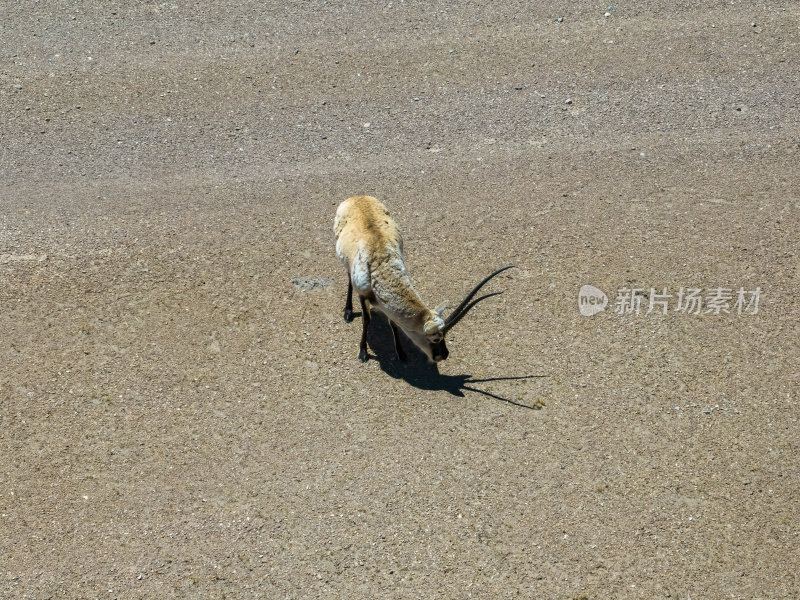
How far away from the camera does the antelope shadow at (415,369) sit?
10312mm

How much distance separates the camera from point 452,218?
12.9 meters

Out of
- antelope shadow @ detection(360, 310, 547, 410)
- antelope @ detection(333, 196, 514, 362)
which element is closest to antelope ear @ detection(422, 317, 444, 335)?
antelope @ detection(333, 196, 514, 362)

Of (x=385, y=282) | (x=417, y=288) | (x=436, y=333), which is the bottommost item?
(x=417, y=288)

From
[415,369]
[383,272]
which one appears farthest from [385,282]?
[415,369]

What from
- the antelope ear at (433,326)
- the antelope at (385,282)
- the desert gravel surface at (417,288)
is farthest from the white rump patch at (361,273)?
the desert gravel surface at (417,288)

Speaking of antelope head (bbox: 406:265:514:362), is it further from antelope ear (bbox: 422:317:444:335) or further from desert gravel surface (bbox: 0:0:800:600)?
desert gravel surface (bbox: 0:0:800:600)

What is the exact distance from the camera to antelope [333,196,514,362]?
9992 millimetres

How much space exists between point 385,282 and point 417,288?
4.98 feet

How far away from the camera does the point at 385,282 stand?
33.3ft

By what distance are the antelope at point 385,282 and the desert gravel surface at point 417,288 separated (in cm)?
58

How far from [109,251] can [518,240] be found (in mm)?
6281

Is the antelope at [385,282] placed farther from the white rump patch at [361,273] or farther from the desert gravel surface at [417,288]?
the desert gravel surface at [417,288]

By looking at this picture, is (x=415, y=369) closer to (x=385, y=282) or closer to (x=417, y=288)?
(x=385, y=282)

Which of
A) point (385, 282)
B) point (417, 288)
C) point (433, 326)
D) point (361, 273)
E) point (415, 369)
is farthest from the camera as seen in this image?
point (417, 288)
